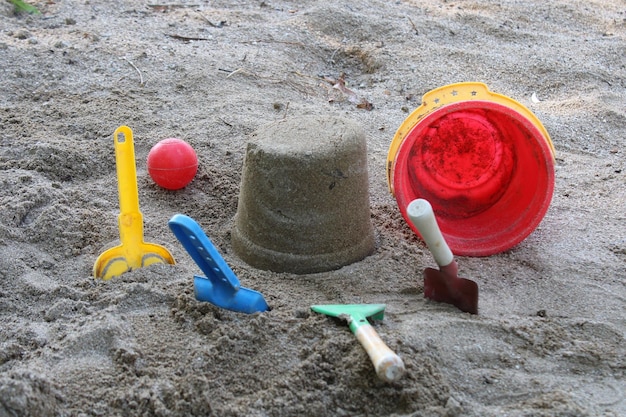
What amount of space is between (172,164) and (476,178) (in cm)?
98

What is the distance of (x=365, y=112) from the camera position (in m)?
3.04

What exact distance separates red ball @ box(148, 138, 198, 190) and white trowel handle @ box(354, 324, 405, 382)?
42.0 inches

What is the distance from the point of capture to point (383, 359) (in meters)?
1.36

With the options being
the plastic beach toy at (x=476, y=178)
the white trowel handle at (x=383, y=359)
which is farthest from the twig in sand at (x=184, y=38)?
the white trowel handle at (x=383, y=359)

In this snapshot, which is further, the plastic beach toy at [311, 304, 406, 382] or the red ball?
the red ball

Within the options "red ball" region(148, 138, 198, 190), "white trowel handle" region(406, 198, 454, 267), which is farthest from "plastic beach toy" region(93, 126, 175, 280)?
"white trowel handle" region(406, 198, 454, 267)

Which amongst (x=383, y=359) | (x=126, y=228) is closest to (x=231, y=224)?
(x=126, y=228)

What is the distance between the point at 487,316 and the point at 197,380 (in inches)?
28.1

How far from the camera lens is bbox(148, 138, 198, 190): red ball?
229 centimetres

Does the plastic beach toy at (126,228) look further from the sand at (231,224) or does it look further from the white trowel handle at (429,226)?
the white trowel handle at (429,226)

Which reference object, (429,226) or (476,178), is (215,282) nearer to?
(429,226)

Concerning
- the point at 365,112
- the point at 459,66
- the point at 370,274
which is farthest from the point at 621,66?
the point at 370,274

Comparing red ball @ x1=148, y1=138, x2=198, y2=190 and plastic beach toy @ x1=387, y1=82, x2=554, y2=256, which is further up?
plastic beach toy @ x1=387, y1=82, x2=554, y2=256

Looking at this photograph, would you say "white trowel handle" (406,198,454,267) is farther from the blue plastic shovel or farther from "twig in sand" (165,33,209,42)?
"twig in sand" (165,33,209,42)
